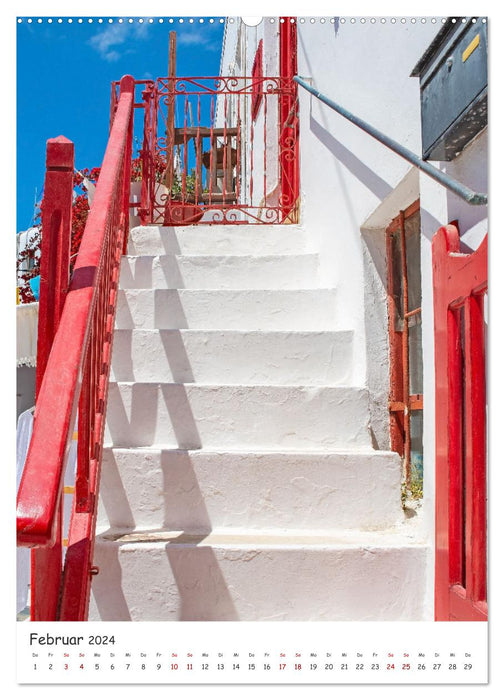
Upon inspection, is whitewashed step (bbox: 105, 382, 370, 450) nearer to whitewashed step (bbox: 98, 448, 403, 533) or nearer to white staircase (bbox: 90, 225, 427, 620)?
white staircase (bbox: 90, 225, 427, 620)

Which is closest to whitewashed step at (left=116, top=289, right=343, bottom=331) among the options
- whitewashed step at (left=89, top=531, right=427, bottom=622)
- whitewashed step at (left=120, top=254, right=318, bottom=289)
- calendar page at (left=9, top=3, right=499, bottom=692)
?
calendar page at (left=9, top=3, right=499, bottom=692)

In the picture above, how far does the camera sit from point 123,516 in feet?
7.61

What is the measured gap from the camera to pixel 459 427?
1.67m

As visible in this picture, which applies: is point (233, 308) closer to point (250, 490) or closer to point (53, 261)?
point (250, 490)

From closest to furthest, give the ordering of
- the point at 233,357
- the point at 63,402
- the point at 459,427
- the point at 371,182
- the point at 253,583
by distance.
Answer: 1. the point at 63,402
2. the point at 459,427
3. the point at 253,583
4. the point at 371,182
5. the point at 233,357

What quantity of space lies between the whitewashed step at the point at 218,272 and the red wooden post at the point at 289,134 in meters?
1.08

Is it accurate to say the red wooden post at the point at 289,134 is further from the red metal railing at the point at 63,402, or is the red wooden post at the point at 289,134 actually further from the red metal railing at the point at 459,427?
the red metal railing at the point at 459,427

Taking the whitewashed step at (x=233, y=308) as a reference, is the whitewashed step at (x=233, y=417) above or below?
below

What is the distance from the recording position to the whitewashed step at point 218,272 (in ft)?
11.5

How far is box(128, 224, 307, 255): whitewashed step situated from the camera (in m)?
3.86

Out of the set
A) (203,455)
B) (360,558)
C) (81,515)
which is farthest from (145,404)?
(360,558)

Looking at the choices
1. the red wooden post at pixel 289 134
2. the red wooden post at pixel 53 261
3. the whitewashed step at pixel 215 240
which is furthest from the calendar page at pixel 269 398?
the red wooden post at pixel 289 134

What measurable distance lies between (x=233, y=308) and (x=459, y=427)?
173cm

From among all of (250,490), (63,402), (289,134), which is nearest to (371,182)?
(250,490)
